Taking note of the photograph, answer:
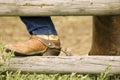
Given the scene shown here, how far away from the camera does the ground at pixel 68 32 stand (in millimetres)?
8297

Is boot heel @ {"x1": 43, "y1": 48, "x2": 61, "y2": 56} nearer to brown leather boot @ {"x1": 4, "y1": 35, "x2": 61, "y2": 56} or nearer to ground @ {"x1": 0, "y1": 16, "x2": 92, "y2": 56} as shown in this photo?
brown leather boot @ {"x1": 4, "y1": 35, "x2": 61, "y2": 56}

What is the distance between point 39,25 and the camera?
13.1ft

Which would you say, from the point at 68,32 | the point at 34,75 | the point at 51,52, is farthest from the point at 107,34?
the point at 68,32

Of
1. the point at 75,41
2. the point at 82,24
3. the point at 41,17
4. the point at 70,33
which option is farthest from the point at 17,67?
the point at 82,24

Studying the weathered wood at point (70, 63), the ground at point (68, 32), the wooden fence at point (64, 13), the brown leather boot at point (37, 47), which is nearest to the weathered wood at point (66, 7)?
the wooden fence at point (64, 13)

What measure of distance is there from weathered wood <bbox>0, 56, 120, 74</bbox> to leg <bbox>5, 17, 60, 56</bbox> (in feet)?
0.20

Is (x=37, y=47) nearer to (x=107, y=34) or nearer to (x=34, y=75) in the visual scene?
(x=34, y=75)

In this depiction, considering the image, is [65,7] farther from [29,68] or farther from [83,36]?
[83,36]

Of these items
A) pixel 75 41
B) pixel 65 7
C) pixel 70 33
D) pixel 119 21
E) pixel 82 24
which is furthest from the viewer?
pixel 82 24

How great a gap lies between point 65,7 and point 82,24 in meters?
5.94

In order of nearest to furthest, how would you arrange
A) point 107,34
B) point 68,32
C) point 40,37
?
point 40,37, point 107,34, point 68,32

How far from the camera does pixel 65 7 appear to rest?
393 cm

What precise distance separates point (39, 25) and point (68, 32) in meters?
5.27

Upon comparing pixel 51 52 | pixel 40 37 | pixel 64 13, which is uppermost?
pixel 64 13
